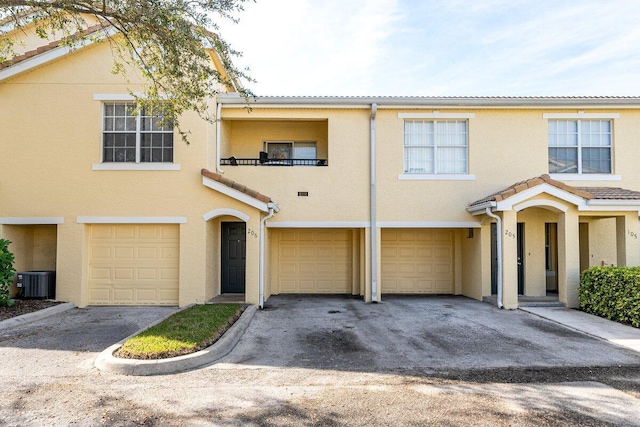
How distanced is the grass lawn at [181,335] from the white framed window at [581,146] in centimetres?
1068

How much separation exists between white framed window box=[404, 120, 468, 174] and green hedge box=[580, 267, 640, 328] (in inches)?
176

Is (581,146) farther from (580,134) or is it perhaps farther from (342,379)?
(342,379)

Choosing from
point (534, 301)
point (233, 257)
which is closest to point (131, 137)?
point (233, 257)

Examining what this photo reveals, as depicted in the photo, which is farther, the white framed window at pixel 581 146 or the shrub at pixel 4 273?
the white framed window at pixel 581 146

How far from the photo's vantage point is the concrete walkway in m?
7.45

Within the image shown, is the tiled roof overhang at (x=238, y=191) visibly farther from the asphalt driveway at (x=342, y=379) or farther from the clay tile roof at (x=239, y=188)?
the asphalt driveway at (x=342, y=379)

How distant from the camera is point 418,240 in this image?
13.2m

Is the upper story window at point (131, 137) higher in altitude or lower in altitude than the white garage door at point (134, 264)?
higher

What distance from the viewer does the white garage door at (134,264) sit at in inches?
424

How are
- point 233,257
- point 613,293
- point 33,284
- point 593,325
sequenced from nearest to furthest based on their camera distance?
point 593,325 < point 613,293 < point 33,284 < point 233,257

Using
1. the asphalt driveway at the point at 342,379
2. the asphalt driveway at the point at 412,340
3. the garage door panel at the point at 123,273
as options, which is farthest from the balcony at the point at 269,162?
the asphalt driveway at the point at 342,379

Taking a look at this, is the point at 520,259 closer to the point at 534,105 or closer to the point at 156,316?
the point at 534,105

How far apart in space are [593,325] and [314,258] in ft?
26.0

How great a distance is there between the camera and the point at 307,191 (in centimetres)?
1184
